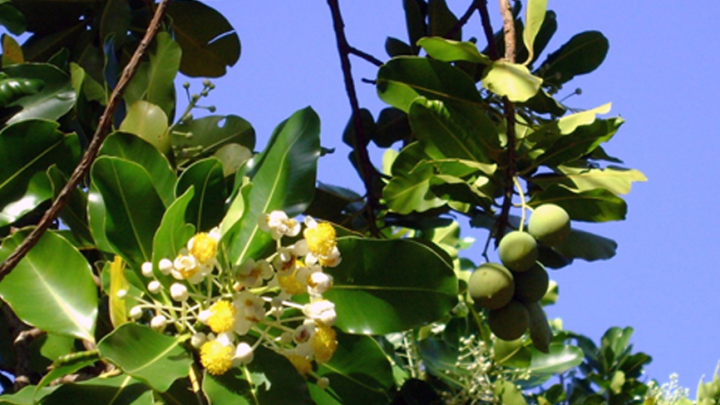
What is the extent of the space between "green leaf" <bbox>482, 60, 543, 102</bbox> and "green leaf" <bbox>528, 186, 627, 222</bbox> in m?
0.23

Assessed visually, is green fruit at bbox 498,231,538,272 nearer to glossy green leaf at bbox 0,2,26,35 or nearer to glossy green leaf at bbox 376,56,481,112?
glossy green leaf at bbox 376,56,481,112

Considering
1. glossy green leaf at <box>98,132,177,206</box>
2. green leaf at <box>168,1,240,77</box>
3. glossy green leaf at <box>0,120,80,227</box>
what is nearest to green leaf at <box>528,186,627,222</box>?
glossy green leaf at <box>98,132,177,206</box>

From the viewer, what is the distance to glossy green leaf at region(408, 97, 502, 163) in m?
1.92

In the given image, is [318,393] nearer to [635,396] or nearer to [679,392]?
[679,392]

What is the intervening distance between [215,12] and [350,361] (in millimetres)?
1406

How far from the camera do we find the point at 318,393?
1.68 m

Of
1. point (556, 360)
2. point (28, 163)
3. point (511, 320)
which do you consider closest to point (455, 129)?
point (511, 320)

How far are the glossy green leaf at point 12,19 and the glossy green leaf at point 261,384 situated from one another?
129 centimetres

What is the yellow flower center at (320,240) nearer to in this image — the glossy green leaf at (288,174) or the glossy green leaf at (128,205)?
the glossy green leaf at (288,174)

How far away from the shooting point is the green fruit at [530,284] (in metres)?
1.81

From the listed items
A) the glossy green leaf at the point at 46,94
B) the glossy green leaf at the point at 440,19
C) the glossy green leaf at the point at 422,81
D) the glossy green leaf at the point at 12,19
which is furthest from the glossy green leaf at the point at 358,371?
the glossy green leaf at the point at 12,19

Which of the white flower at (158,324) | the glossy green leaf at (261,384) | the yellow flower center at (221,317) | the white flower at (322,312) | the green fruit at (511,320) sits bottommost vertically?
the glossy green leaf at (261,384)

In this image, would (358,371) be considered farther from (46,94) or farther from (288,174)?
(46,94)

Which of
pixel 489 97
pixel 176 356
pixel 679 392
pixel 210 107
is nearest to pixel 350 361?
pixel 176 356
